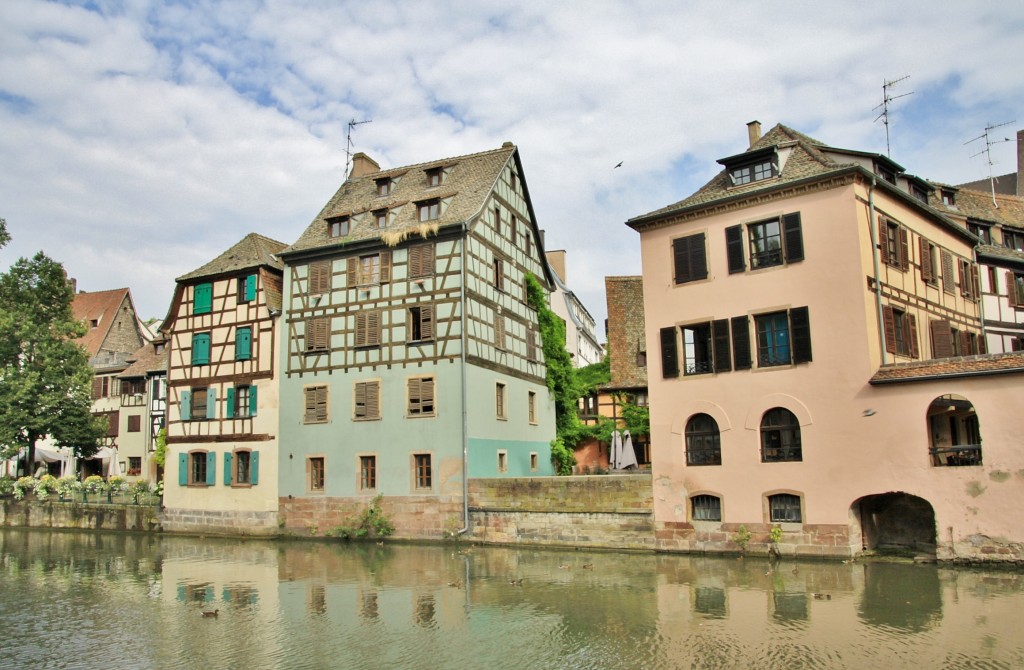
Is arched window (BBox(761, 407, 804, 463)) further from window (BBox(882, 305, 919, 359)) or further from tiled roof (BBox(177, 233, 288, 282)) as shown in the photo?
tiled roof (BBox(177, 233, 288, 282))

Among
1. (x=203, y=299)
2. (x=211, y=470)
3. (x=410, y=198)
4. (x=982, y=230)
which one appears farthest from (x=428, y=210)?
(x=982, y=230)

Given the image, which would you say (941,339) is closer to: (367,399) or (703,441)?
(703,441)

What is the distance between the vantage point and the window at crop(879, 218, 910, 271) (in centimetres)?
2066

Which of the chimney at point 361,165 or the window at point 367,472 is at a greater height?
the chimney at point 361,165

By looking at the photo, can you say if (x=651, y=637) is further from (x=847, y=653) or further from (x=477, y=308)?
(x=477, y=308)

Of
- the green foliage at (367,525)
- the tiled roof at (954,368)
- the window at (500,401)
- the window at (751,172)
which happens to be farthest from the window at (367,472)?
the tiled roof at (954,368)

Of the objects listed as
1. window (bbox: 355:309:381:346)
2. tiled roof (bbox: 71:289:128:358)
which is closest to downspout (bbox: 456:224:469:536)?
window (bbox: 355:309:381:346)

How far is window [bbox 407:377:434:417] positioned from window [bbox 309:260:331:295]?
199 inches

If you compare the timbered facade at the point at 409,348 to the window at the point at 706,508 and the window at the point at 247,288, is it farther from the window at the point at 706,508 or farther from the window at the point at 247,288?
the window at the point at 706,508

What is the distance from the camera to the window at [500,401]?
29.0 meters

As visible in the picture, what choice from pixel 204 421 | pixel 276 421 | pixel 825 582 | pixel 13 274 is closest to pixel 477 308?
pixel 276 421

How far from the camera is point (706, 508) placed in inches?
838

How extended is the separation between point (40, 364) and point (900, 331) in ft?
115

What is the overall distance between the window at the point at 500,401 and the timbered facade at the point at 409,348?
0.04 meters
